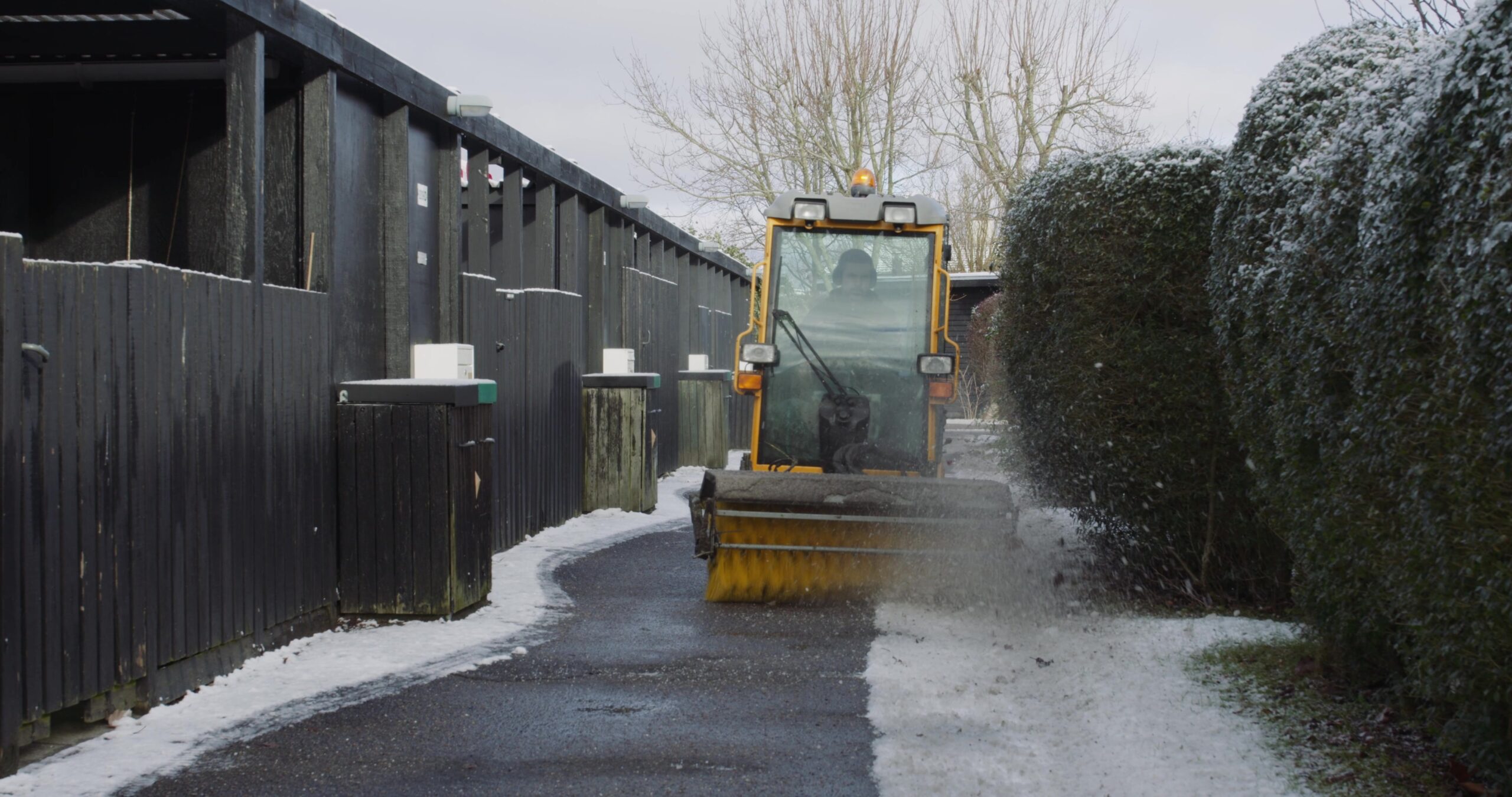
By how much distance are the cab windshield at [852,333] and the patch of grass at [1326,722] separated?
3155mm

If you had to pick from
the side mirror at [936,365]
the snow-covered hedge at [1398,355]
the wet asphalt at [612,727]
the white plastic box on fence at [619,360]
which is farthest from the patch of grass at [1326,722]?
the white plastic box on fence at [619,360]

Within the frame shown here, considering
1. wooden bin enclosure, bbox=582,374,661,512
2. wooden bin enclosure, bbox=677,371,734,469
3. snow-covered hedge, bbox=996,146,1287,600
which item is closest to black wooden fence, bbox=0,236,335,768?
snow-covered hedge, bbox=996,146,1287,600

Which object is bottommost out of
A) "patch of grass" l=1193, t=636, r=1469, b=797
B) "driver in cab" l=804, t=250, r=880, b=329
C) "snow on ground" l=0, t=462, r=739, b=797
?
"snow on ground" l=0, t=462, r=739, b=797

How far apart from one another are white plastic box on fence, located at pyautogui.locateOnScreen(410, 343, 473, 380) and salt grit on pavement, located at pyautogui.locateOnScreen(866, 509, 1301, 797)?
9.81 ft

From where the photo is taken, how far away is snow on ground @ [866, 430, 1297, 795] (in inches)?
172

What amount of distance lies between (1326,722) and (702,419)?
14146 mm

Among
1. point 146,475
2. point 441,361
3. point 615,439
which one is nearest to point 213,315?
point 146,475

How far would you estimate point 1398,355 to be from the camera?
150 inches

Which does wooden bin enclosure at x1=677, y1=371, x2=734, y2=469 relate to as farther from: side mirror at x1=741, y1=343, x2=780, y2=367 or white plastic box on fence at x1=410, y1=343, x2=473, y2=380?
white plastic box on fence at x1=410, y1=343, x2=473, y2=380

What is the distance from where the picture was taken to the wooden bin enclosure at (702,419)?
1845cm

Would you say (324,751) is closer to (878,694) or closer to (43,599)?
(43,599)

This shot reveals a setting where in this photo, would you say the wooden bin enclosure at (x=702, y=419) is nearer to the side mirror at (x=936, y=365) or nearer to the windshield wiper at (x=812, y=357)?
the windshield wiper at (x=812, y=357)

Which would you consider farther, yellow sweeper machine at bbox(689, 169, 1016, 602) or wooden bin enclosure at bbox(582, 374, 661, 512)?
wooden bin enclosure at bbox(582, 374, 661, 512)

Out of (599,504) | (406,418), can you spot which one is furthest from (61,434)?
(599,504)
